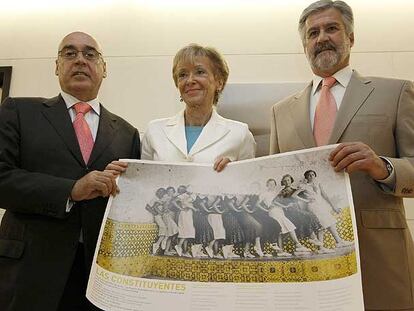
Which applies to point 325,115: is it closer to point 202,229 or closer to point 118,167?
point 202,229

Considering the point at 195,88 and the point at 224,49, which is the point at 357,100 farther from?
the point at 224,49

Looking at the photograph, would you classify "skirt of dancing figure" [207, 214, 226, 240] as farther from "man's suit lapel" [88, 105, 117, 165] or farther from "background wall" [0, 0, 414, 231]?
"background wall" [0, 0, 414, 231]

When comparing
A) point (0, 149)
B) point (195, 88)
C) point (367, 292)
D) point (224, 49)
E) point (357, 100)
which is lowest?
point (367, 292)

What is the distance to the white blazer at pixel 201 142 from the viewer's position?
4.51 ft

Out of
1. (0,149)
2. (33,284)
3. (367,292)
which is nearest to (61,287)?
(33,284)

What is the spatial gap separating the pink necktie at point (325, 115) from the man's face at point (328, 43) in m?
→ 0.06

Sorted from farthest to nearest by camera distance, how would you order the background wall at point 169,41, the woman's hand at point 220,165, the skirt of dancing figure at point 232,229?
the background wall at point 169,41 → the woman's hand at point 220,165 → the skirt of dancing figure at point 232,229

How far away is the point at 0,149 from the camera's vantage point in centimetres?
124

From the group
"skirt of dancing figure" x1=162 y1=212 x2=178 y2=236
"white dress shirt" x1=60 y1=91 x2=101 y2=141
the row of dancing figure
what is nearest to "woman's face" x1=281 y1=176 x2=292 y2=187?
the row of dancing figure

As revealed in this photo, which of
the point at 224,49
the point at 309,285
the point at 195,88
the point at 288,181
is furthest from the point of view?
the point at 224,49

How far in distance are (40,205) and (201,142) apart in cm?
59

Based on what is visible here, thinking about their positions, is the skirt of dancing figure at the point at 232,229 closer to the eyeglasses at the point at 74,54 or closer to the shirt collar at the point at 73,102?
the shirt collar at the point at 73,102

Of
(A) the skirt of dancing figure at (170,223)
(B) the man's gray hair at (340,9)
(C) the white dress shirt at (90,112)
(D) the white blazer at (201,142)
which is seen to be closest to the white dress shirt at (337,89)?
(B) the man's gray hair at (340,9)

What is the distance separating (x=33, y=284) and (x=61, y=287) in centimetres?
9
